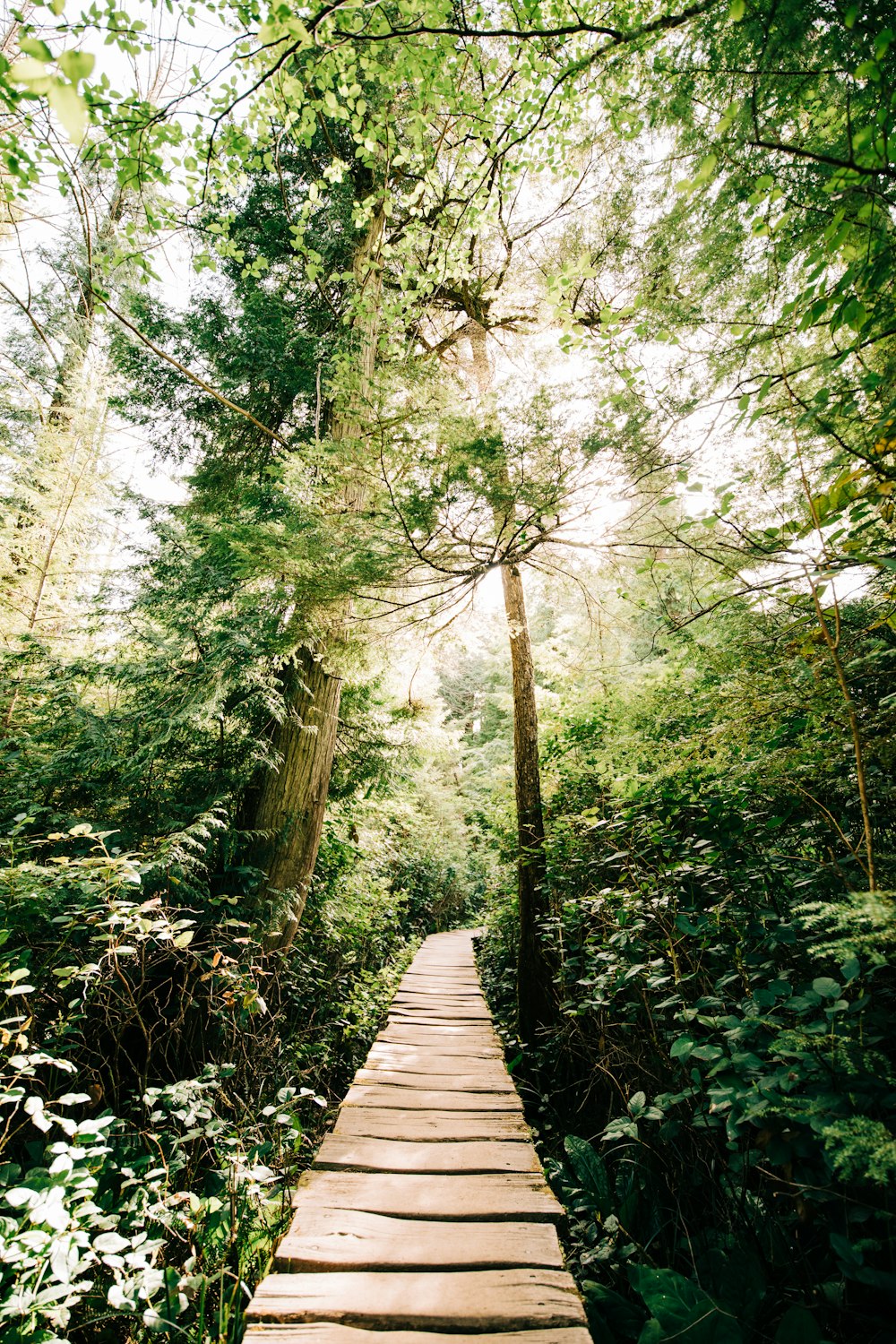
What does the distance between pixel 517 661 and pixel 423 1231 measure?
14.3ft

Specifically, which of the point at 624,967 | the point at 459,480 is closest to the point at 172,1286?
the point at 624,967

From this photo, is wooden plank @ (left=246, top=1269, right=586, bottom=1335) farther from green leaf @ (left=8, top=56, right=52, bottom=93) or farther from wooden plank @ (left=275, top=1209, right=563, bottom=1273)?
green leaf @ (left=8, top=56, right=52, bottom=93)

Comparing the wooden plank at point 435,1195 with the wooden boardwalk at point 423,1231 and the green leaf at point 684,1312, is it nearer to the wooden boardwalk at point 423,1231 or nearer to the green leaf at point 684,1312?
the wooden boardwalk at point 423,1231

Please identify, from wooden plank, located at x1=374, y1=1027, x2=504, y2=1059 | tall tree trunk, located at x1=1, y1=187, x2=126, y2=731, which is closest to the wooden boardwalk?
wooden plank, located at x1=374, y1=1027, x2=504, y2=1059

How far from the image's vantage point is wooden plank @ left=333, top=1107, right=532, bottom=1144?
2609 mm

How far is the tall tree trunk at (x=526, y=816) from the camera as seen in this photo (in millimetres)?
4363

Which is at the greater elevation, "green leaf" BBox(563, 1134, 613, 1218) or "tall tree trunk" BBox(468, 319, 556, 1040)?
"tall tree trunk" BBox(468, 319, 556, 1040)

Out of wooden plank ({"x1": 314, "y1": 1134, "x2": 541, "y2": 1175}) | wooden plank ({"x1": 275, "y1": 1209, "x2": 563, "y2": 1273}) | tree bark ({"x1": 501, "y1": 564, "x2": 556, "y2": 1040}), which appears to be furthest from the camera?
tree bark ({"x1": 501, "y1": 564, "x2": 556, "y2": 1040})

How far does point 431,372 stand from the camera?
374 cm

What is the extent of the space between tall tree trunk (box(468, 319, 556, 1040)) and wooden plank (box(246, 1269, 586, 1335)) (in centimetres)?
266

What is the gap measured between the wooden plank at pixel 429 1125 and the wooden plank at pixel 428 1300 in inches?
36.0

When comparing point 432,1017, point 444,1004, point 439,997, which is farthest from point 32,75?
point 439,997

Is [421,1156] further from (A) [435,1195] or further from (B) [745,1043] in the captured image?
(B) [745,1043]

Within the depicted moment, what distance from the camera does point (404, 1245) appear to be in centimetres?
188
